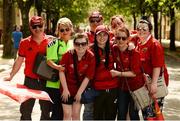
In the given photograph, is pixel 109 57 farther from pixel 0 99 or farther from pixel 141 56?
pixel 0 99

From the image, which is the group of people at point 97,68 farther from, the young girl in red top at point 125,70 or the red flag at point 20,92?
the red flag at point 20,92

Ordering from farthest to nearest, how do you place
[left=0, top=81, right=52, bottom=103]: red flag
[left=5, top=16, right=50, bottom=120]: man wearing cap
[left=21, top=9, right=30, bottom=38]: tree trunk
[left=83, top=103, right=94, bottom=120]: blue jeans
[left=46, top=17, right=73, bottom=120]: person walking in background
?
[left=21, top=9, right=30, bottom=38]: tree trunk < [left=83, top=103, right=94, bottom=120]: blue jeans < [left=5, top=16, right=50, bottom=120]: man wearing cap < [left=46, top=17, right=73, bottom=120]: person walking in background < [left=0, top=81, right=52, bottom=103]: red flag

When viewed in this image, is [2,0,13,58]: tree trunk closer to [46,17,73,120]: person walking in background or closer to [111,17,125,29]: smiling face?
[111,17,125,29]: smiling face

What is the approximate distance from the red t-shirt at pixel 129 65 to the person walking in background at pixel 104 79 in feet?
0.30

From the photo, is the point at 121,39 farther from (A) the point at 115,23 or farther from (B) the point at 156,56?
(A) the point at 115,23

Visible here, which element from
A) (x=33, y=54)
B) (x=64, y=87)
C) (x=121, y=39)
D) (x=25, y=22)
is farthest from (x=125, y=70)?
(x=25, y=22)

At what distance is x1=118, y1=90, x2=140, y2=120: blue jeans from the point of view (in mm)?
6180

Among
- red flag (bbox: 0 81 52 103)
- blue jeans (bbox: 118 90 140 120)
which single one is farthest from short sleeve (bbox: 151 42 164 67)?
red flag (bbox: 0 81 52 103)

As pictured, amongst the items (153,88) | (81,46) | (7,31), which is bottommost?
(7,31)

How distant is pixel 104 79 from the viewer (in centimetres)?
602

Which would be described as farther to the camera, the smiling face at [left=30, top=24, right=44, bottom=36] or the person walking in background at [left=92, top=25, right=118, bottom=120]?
the smiling face at [left=30, top=24, right=44, bottom=36]

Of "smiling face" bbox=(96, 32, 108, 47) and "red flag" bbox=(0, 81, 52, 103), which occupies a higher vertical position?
"smiling face" bbox=(96, 32, 108, 47)

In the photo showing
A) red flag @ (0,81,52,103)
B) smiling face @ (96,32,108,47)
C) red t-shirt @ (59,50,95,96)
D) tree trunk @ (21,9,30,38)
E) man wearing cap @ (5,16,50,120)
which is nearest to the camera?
red flag @ (0,81,52,103)

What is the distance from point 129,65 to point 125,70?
8 centimetres
